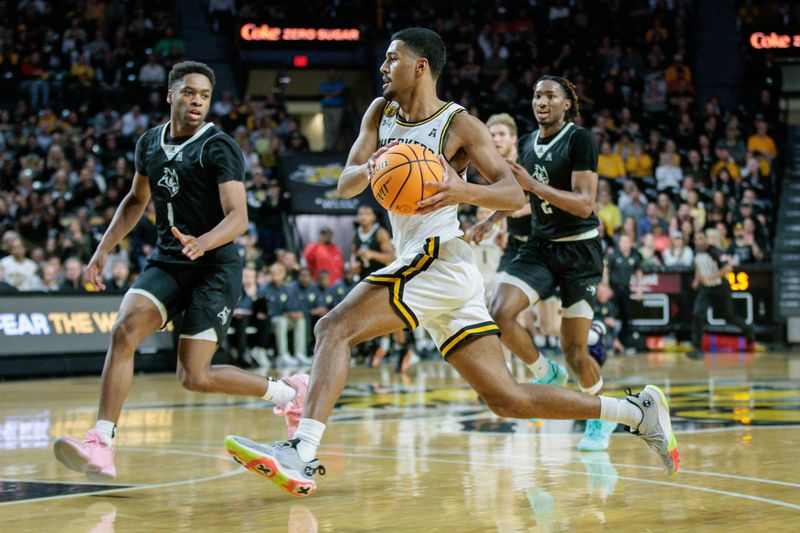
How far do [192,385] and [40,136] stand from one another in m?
14.8

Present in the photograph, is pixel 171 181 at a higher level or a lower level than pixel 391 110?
Answer: lower

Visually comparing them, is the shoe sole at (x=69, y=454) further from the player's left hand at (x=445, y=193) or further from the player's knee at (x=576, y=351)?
the player's knee at (x=576, y=351)

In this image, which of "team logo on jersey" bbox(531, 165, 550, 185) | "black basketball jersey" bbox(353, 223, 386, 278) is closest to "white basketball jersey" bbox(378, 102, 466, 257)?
"team logo on jersey" bbox(531, 165, 550, 185)

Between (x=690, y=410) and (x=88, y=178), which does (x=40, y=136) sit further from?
(x=690, y=410)

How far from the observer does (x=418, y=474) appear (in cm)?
603

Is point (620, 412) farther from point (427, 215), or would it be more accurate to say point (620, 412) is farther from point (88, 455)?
point (88, 455)

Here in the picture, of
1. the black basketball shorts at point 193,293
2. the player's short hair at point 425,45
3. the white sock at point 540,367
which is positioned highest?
the player's short hair at point 425,45

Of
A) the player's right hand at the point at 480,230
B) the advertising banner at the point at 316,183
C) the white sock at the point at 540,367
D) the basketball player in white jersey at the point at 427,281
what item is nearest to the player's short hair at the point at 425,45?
the basketball player in white jersey at the point at 427,281

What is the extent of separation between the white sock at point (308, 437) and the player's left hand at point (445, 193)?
3.35 feet

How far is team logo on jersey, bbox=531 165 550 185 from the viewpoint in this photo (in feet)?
24.4

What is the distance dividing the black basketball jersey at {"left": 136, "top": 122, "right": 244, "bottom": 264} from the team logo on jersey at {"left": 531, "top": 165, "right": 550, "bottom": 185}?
2.14m

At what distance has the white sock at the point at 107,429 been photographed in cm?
565

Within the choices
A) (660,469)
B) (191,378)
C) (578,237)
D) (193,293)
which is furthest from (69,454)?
(578,237)

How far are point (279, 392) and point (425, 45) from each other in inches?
90.2
